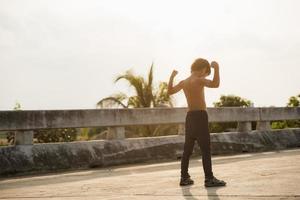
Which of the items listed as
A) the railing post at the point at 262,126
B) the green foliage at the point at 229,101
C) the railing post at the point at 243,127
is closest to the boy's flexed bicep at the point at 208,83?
the railing post at the point at 243,127

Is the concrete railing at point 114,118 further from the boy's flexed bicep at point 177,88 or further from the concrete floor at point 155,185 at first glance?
the boy's flexed bicep at point 177,88

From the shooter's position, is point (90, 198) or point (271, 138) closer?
point (90, 198)

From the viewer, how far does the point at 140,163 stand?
32.3 ft

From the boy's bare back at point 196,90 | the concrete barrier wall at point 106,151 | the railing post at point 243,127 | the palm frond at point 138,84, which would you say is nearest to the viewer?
the boy's bare back at point 196,90

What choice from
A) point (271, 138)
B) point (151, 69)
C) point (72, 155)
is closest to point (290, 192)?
point (72, 155)

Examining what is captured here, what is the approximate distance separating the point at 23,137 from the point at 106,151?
1.51 meters

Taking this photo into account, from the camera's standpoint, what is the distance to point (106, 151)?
9.55 metres

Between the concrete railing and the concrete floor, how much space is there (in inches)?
36.7

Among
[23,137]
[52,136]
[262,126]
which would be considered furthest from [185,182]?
[52,136]

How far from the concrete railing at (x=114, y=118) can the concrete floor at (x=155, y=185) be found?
93 cm

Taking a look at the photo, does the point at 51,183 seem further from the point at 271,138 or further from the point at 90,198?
the point at 271,138

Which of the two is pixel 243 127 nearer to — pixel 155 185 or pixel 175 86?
pixel 175 86

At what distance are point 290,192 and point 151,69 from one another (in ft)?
55.3

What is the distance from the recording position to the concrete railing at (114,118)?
28.3 feet
